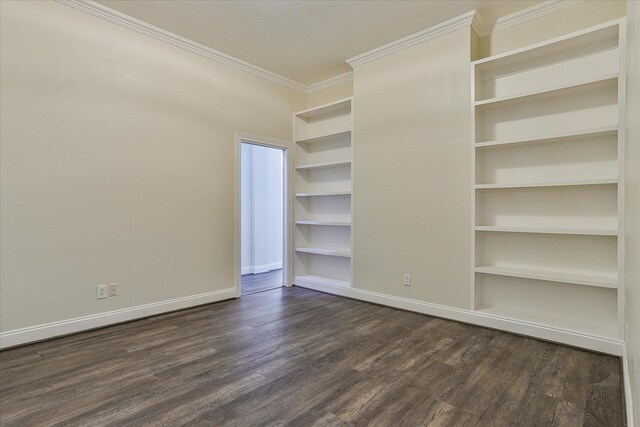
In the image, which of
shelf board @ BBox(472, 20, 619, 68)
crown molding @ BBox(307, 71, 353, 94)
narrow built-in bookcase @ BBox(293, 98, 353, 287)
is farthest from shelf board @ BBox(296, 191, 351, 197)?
shelf board @ BBox(472, 20, 619, 68)

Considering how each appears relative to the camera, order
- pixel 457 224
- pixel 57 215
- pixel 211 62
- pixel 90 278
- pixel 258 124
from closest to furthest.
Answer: pixel 57 215, pixel 90 278, pixel 457 224, pixel 211 62, pixel 258 124

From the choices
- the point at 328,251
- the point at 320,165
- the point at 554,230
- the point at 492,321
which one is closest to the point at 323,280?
the point at 328,251

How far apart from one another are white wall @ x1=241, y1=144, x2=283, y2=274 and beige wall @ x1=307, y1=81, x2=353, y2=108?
1.43 m

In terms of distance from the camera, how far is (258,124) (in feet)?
14.3

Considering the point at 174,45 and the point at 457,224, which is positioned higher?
the point at 174,45

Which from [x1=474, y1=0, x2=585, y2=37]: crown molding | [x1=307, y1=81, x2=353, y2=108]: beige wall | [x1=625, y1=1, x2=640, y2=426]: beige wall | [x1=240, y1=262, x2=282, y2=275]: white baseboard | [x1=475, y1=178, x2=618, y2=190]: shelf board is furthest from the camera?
[x1=240, y1=262, x2=282, y2=275]: white baseboard

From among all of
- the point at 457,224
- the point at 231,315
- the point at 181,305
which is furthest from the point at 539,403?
the point at 181,305

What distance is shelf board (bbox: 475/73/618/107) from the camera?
2.52m

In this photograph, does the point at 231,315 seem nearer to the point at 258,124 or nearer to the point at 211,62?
the point at 258,124

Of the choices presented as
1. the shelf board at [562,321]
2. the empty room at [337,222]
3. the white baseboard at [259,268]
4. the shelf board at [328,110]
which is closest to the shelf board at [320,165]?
the empty room at [337,222]

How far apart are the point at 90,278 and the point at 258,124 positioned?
8.40 ft

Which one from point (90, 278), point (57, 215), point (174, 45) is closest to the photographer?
point (57, 215)

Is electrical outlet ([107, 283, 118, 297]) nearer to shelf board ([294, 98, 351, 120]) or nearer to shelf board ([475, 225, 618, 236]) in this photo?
shelf board ([294, 98, 351, 120])

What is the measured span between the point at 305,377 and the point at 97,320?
2110 millimetres
